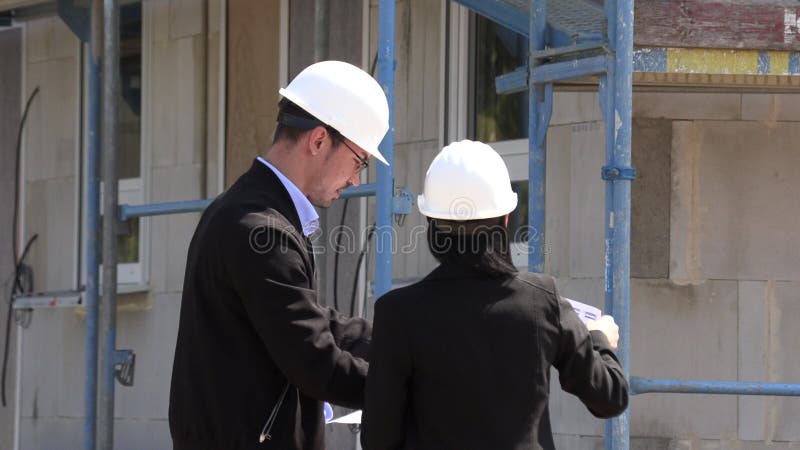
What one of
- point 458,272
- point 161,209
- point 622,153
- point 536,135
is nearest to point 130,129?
point 161,209

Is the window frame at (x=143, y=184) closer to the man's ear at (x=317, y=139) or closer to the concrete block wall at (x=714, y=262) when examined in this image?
the concrete block wall at (x=714, y=262)

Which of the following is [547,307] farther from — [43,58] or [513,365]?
[43,58]

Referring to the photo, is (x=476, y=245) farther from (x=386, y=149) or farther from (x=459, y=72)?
(x=459, y=72)

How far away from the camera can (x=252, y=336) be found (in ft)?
9.66

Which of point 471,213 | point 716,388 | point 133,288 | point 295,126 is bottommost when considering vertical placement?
point 716,388

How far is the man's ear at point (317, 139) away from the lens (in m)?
3.05

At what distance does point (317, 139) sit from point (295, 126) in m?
0.06

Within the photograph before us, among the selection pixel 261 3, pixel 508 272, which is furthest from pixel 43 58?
pixel 508 272

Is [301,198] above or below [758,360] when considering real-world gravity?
above

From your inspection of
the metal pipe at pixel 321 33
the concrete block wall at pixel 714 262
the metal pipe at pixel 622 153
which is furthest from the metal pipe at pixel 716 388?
the metal pipe at pixel 321 33

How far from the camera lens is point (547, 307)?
2.79 m

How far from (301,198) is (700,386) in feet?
5.42

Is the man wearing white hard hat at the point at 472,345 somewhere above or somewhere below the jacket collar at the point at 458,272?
below

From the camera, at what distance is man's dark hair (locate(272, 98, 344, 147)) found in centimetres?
306
